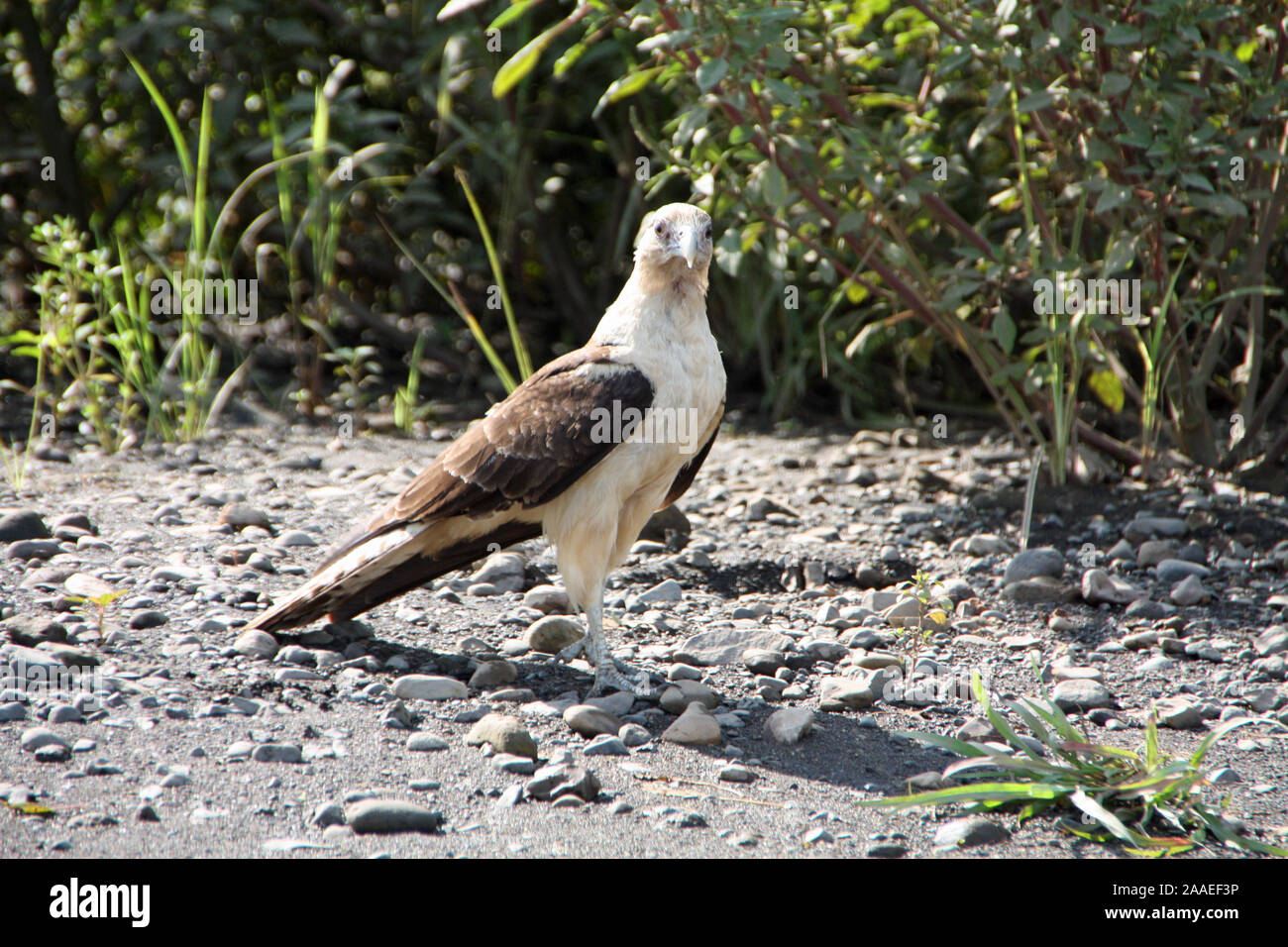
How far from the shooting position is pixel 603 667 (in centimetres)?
354

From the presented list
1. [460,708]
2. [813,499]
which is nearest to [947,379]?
[813,499]

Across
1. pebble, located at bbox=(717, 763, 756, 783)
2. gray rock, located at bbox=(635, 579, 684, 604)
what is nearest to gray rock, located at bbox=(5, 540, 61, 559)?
gray rock, located at bbox=(635, 579, 684, 604)

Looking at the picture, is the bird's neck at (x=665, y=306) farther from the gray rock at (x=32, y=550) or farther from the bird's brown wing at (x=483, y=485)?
the gray rock at (x=32, y=550)

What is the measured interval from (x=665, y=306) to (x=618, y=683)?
1.12 metres

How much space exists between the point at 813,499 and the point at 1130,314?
4.96ft

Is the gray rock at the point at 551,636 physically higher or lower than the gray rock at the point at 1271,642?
lower

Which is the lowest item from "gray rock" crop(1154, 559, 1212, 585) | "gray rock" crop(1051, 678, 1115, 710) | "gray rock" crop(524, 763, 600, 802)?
"gray rock" crop(1051, 678, 1115, 710)

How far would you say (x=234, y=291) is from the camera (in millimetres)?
7012

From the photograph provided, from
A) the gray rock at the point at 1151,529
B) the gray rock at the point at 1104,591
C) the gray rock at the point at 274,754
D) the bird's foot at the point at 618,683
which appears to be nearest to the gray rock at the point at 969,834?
the bird's foot at the point at 618,683

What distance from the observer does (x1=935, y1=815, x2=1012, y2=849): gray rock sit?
2.63 metres

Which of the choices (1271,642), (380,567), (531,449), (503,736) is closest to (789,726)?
(503,736)

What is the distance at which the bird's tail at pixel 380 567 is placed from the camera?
11.9 ft

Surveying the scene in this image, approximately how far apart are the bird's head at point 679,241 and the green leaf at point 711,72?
51cm

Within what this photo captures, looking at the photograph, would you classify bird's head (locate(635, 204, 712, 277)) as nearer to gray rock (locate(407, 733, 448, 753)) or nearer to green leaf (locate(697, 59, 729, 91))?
green leaf (locate(697, 59, 729, 91))
